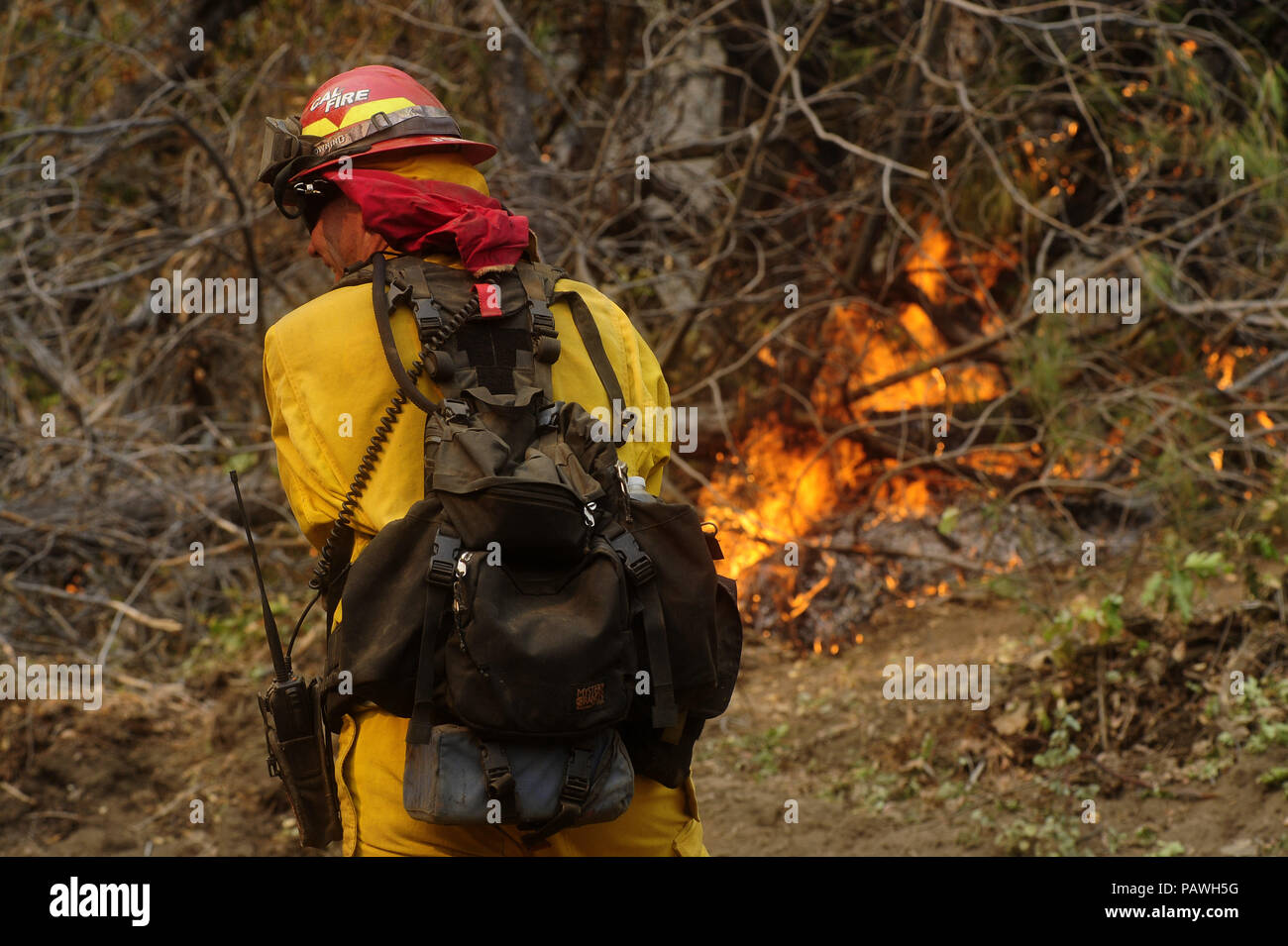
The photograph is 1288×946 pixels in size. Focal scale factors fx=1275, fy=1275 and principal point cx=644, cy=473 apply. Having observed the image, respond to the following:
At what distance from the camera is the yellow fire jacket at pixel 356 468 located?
2057mm

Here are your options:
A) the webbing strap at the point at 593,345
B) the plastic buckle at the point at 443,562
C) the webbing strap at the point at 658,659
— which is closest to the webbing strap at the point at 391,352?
the plastic buckle at the point at 443,562

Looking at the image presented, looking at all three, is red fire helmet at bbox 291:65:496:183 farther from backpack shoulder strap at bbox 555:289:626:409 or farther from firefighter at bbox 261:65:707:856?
backpack shoulder strap at bbox 555:289:626:409

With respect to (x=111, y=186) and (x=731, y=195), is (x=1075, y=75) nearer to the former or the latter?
(x=731, y=195)

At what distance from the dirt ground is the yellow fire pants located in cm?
239

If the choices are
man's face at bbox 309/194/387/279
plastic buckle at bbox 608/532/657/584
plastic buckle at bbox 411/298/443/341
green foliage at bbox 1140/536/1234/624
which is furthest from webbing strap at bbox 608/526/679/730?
green foliage at bbox 1140/536/1234/624

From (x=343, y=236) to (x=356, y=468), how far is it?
477mm

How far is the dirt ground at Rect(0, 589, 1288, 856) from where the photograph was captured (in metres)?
4.24

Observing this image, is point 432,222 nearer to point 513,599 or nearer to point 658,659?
point 513,599

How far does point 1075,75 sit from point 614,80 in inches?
95.2

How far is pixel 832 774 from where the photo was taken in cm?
500

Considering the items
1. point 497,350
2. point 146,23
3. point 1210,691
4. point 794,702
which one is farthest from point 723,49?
point 497,350

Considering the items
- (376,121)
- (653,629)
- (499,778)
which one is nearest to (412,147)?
(376,121)

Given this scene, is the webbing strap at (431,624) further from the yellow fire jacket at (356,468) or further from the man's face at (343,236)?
the man's face at (343,236)

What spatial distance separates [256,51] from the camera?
7.47 metres
